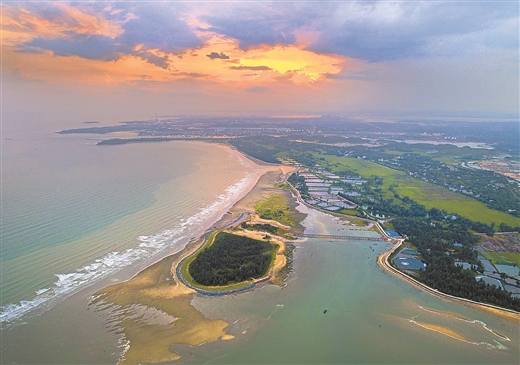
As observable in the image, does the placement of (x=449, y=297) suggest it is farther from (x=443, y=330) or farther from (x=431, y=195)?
(x=431, y=195)

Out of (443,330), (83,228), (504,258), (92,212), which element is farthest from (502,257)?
(92,212)

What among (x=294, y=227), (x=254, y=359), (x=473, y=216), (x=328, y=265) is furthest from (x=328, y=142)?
(x=254, y=359)

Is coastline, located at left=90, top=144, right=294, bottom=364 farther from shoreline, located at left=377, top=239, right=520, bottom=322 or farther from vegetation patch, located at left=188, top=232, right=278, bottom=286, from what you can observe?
shoreline, located at left=377, top=239, right=520, bottom=322

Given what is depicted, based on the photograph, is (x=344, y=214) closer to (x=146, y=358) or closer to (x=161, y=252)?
(x=161, y=252)

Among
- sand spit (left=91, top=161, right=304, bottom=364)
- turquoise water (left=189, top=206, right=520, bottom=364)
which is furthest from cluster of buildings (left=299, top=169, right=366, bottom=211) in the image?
sand spit (left=91, top=161, right=304, bottom=364)

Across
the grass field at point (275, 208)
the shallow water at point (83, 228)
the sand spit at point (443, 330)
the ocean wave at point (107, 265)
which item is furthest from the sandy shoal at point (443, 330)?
the ocean wave at point (107, 265)

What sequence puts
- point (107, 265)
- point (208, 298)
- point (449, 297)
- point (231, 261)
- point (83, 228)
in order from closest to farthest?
1. point (208, 298)
2. point (449, 297)
3. point (107, 265)
4. point (231, 261)
5. point (83, 228)
